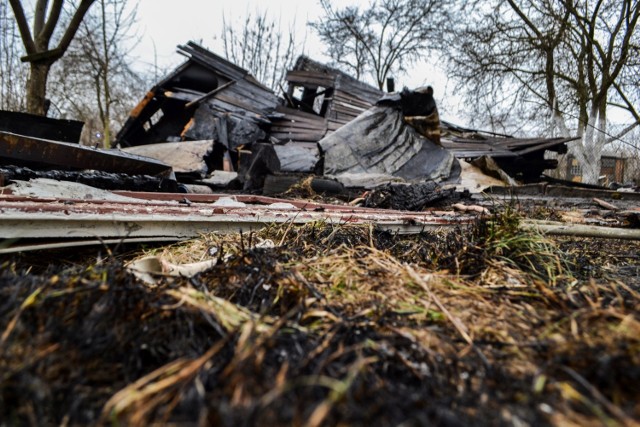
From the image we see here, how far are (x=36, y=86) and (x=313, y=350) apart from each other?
8.76 meters

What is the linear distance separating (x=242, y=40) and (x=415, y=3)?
1105cm

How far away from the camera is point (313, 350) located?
2.82ft

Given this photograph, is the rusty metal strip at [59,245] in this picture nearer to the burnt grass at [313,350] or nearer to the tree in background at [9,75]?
the burnt grass at [313,350]

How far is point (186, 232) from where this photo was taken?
7.38ft

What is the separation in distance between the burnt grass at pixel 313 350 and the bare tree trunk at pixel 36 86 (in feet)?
25.9

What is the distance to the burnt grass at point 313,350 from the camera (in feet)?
2.12

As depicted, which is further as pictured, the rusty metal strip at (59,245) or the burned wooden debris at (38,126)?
the burned wooden debris at (38,126)

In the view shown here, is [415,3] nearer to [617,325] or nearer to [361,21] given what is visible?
[361,21]

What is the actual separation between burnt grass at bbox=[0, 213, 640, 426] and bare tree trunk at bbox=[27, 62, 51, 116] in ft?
25.9

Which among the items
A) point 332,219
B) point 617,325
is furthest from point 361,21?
point 617,325

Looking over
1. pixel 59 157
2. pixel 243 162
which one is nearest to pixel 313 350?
pixel 59 157

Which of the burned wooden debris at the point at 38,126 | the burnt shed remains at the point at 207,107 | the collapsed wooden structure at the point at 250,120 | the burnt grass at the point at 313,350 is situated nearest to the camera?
the burnt grass at the point at 313,350

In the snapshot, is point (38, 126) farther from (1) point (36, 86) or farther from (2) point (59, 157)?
(1) point (36, 86)

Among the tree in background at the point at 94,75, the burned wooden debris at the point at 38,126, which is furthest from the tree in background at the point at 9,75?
the burned wooden debris at the point at 38,126
